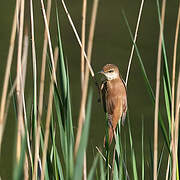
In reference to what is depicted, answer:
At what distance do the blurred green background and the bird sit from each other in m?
2.10

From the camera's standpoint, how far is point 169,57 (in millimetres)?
6398

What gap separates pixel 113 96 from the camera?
104 inches

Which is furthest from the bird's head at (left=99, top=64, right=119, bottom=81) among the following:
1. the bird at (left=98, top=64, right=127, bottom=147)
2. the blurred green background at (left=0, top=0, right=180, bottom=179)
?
the blurred green background at (left=0, top=0, right=180, bottom=179)

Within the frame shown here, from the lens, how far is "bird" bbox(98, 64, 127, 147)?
2.58 metres

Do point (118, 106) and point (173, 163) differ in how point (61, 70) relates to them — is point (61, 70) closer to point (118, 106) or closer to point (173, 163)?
point (173, 163)

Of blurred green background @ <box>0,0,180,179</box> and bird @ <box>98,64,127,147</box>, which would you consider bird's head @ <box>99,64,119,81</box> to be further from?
blurred green background @ <box>0,0,180,179</box>

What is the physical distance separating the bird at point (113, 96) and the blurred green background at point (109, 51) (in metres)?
2.10

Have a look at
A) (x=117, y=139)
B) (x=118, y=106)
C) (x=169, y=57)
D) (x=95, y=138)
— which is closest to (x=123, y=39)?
(x=169, y=57)

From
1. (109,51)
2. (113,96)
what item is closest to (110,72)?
(113,96)

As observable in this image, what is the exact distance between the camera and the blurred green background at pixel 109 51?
17.4 feet

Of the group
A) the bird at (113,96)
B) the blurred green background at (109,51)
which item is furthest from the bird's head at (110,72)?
the blurred green background at (109,51)

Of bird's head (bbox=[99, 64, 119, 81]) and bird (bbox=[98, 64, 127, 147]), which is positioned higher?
bird's head (bbox=[99, 64, 119, 81])

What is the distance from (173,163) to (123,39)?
5.23 metres

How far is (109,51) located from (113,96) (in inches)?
161
